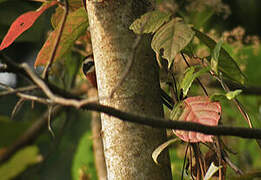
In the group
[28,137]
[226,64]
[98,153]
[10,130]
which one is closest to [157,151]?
[226,64]

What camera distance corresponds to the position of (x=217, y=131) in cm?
29

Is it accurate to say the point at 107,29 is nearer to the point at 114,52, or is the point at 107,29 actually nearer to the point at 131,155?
the point at 114,52

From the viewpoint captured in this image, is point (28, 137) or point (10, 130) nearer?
point (28, 137)

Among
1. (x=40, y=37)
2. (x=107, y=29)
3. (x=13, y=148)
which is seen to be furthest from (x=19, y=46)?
(x=107, y=29)

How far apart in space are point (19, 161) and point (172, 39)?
126cm

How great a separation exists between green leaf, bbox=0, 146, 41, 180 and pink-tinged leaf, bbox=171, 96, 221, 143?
44.8 inches

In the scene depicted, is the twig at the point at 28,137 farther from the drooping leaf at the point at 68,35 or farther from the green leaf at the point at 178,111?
the green leaf at the point at 178,111

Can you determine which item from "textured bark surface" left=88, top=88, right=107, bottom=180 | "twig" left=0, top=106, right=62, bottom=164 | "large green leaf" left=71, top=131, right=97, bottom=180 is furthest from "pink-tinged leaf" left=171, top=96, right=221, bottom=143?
"twig" left=0, top=106, right=62, bottom=164

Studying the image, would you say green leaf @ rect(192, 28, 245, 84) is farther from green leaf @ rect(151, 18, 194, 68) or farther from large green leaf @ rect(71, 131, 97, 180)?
large green leaf @ rect(71, 131, 97, 180)

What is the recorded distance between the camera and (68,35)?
1.94 ft

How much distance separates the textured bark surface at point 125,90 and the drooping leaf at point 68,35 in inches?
3.0

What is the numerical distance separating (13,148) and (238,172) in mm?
1253

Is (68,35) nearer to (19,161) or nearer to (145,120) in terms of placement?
(145,120)

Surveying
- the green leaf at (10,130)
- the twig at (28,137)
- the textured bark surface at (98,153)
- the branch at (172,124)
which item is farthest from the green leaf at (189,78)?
the green leaf at (10,130)
